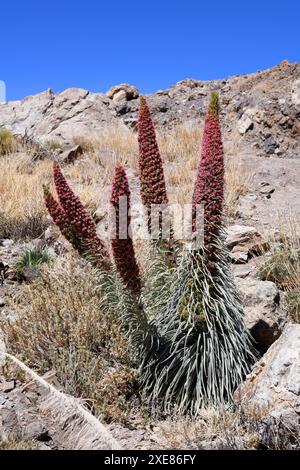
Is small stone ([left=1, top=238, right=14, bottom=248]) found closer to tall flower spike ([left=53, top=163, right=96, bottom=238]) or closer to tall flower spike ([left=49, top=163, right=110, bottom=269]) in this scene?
tall flower spike ([left=49, top=163, right=110, bottom=269])

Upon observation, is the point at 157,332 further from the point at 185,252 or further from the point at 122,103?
the point at 122,103

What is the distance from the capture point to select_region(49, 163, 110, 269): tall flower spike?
9.43 ft

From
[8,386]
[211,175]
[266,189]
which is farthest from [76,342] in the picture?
[266,189]

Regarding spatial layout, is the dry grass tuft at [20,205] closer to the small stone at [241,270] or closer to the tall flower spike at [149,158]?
the small stone at [241,270]

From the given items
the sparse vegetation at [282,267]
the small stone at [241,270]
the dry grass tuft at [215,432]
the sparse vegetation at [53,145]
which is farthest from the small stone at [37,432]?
the sparse vegetation at [53,145]

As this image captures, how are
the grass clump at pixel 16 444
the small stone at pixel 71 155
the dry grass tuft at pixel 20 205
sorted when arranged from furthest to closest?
1. the small stone at pixel 71 155
2. the dry grass tuft at pixel 20 205
3. the grass clump at pixel 16 444

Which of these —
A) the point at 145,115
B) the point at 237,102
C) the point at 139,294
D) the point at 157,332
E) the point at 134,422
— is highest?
the point at 237,102

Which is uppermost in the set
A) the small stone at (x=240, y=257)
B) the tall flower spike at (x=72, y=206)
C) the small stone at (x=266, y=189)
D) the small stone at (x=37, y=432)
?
the small stone at (x=266, y=189)

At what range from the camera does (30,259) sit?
5.13 m

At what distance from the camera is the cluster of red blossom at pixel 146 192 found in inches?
111

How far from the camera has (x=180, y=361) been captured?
3273mm

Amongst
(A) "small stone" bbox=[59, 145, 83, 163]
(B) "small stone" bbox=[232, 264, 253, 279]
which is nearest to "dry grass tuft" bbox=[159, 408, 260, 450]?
(B) "small stone" bbox=[232, 264, 253, 279]

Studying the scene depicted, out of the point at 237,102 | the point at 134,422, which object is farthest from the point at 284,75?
the point at 134,422
